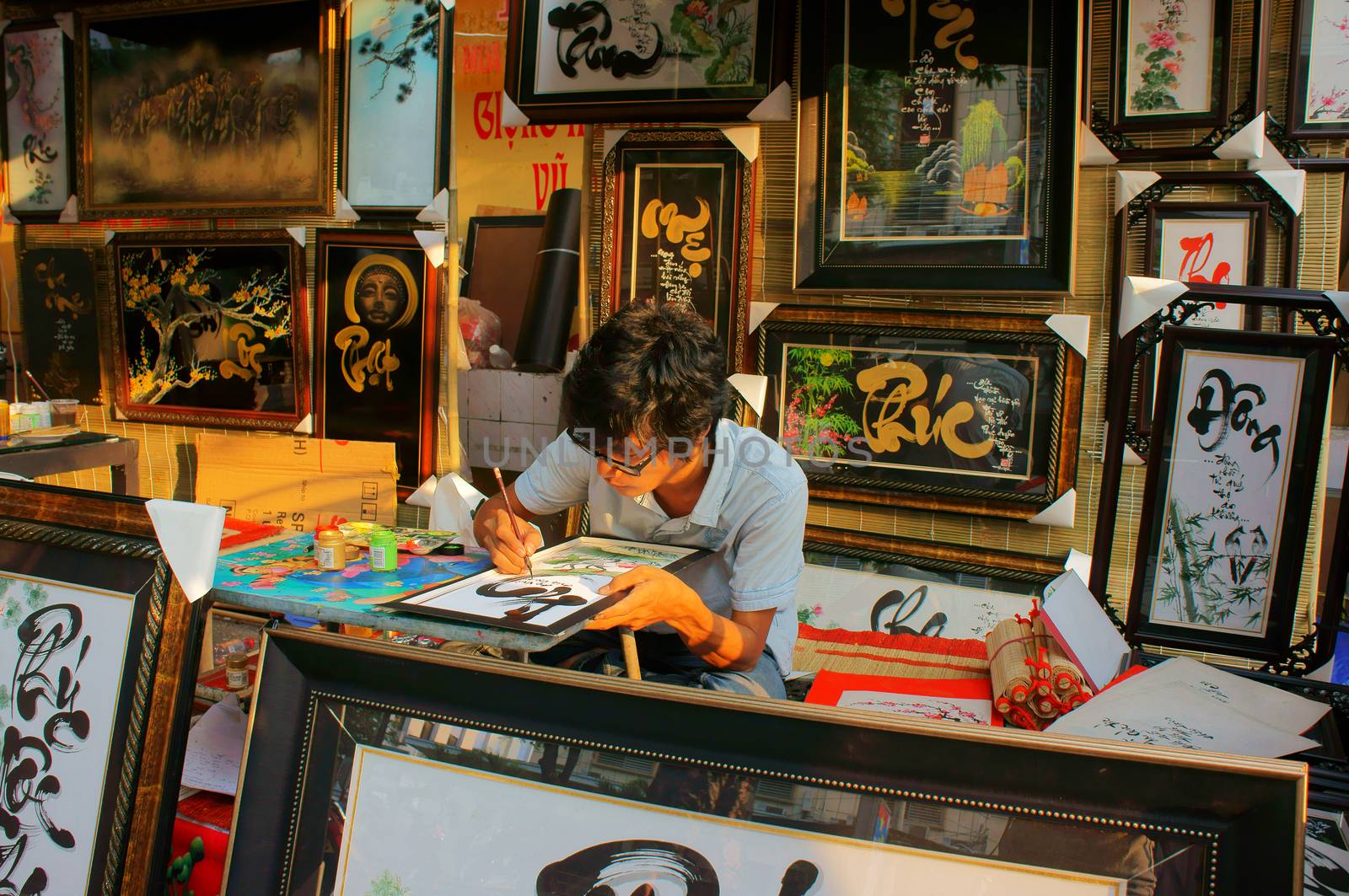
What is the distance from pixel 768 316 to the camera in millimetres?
3293

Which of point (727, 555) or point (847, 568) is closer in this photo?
point (727, 555)

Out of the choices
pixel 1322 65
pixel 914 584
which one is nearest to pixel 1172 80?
pixel 1322 65

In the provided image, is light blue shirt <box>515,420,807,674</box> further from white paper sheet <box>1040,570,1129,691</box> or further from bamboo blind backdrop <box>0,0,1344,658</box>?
bamboo blind backdrop <box>0,0,1344,658</box>

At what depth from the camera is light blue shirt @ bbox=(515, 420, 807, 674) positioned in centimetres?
186

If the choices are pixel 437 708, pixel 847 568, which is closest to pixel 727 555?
pixel 437 708

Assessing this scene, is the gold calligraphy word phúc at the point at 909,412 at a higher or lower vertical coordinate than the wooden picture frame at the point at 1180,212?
lower

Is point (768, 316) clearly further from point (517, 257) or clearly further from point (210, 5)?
point (210, 5)

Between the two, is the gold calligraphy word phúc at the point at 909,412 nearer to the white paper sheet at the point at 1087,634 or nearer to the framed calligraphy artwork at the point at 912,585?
the framed calligraphy artwork at the point at 912,585

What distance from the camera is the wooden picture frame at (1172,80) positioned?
9.00 ft

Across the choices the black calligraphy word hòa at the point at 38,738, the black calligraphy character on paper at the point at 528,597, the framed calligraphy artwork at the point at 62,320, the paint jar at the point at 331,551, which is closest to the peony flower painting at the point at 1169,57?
the black calligraphy character on paper at the point at 528,597

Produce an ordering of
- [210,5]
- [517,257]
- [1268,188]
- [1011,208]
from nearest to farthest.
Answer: [1268,188]
[1011,208]
[210,5]
[517,257]

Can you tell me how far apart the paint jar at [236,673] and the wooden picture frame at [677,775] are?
125cm

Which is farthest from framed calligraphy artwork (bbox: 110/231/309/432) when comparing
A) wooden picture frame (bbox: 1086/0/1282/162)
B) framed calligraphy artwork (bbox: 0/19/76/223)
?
wooden picture frame (bbox: 1086/0/1282/162)

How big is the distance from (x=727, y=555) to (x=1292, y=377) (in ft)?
4.16
